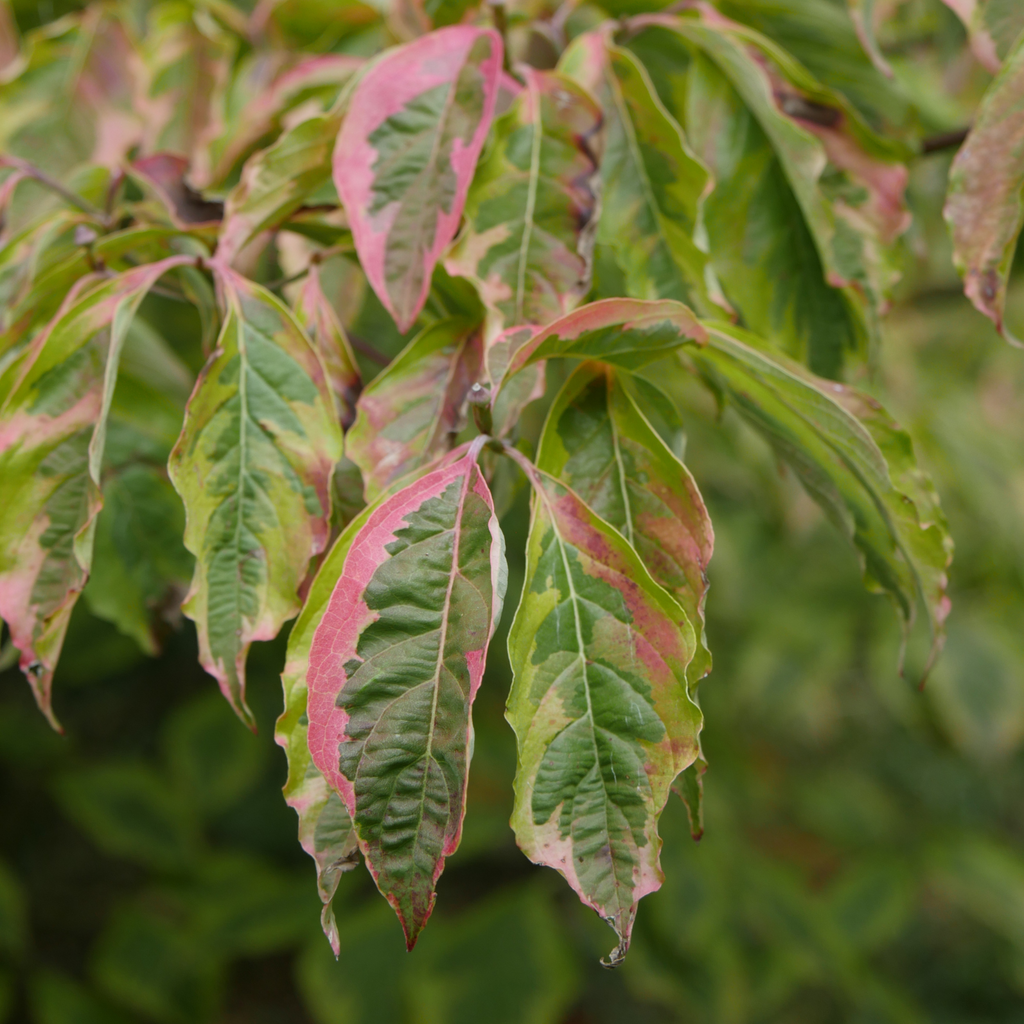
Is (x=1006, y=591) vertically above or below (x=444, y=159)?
below

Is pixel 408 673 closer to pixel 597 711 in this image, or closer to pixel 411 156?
pixel 597 711

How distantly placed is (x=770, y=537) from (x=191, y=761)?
4.35 feet

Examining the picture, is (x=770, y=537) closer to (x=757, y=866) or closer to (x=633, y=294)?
(x=757, y=866)

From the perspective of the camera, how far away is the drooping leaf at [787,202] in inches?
23.1

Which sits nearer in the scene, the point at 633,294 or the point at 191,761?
the point at 633,294

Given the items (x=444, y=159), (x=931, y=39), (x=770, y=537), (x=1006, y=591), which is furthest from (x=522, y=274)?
(x=1006, y=591)

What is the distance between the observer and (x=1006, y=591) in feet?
5.65

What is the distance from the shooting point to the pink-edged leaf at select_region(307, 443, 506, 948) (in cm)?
36

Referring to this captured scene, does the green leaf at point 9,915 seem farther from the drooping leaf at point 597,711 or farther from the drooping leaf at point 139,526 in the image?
the drooping leaf at point 597,711

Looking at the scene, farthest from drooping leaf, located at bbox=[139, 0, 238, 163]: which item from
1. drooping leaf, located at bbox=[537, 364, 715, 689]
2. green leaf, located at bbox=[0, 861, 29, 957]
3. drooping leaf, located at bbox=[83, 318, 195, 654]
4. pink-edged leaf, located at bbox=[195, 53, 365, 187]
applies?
green leaf, located at bbox=[0, 861, 29, 957]

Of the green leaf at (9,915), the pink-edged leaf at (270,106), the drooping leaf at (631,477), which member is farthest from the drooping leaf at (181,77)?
the green leaf at (9,915)

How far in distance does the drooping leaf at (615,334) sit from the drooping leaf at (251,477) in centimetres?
12

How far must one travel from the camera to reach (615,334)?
16.6 inches

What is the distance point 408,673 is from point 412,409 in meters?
0.17
